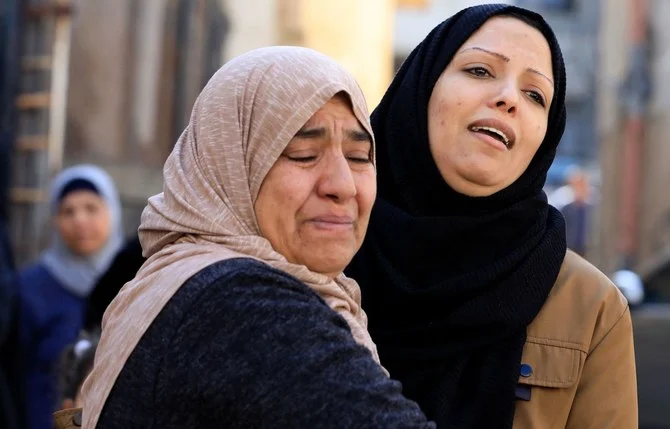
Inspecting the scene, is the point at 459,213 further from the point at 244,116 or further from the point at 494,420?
the point at 244,116

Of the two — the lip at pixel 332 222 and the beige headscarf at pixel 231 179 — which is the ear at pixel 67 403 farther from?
the lip at pixel 332 222

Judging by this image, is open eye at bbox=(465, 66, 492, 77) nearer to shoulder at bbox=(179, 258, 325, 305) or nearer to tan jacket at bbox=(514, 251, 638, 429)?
tan jacket at bbox=(514, 251, 638, 429)

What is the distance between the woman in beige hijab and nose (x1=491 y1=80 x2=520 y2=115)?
61cm

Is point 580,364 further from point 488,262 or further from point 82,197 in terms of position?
point 82,197

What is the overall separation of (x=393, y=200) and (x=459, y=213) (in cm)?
18

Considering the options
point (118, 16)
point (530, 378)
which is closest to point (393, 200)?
point (530, 378)

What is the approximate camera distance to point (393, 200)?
2.81 metres

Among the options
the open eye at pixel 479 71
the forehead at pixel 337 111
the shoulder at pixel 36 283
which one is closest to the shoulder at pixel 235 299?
the forehead at pixel 337 111

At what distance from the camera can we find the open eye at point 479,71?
2672mm

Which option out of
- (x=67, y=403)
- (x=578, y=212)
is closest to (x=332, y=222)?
(x=67, y=403)

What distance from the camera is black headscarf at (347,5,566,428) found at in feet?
8.32

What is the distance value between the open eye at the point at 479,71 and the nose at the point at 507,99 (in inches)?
2.7

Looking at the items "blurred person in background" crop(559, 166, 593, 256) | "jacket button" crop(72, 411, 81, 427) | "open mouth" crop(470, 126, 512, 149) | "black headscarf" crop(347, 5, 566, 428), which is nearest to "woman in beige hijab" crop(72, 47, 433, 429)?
"jacket button" crop(72, 411, 81, 427)

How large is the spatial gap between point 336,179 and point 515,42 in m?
0.86
